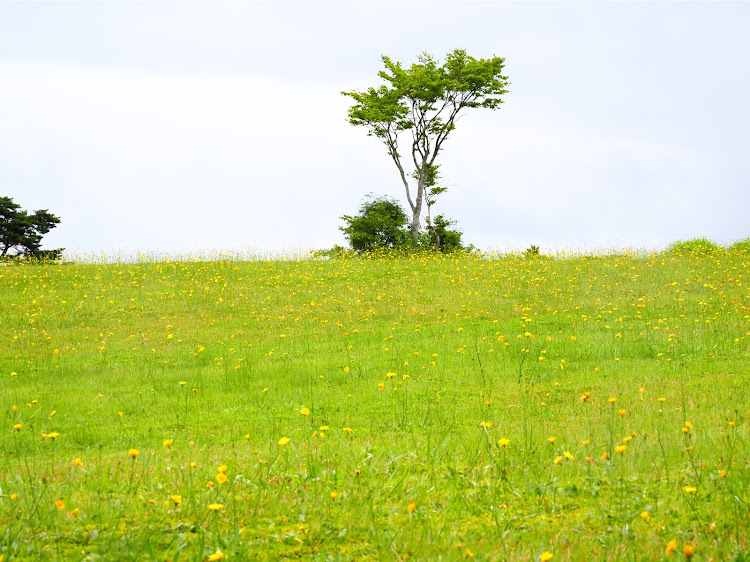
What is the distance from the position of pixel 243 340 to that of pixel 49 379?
437cm

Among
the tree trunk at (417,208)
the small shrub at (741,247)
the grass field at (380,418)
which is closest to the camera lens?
the grass field at (380,418)

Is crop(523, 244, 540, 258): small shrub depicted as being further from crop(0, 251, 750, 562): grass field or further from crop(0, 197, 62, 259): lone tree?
crop(0, 197, 62, 259): lone tree

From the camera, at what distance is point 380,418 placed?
8.68 meters

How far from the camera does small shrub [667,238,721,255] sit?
96.0 feet

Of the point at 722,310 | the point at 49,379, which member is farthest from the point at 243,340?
the point at 722,310

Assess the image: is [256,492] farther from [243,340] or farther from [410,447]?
[243,340]

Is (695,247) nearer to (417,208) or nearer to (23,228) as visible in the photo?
(417,208)

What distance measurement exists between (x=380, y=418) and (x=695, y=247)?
27393mm

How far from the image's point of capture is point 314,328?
16.5 metres

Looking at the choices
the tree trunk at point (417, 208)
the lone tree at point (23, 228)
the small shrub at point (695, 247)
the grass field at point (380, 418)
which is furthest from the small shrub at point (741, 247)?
the lone tree at point (23, 228)

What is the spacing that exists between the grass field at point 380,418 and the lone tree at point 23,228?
1684 cm

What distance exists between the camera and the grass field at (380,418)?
4.57m

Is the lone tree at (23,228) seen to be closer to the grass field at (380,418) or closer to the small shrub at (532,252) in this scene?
the grass field at (380,418)

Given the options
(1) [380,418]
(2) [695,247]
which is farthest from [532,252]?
(1) [380,418]
